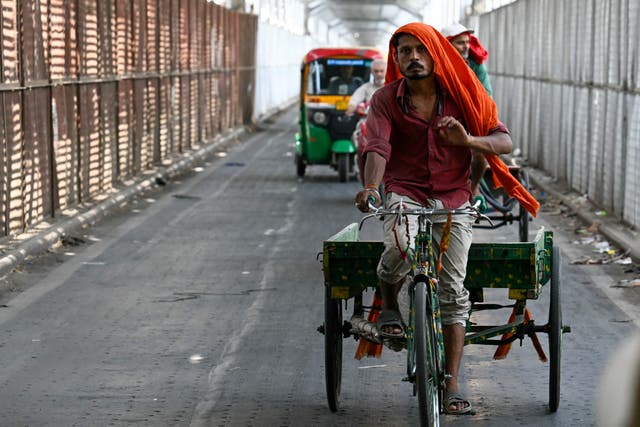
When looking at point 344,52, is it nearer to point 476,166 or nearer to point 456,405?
point 476,166

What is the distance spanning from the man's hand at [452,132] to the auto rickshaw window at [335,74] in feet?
54.8

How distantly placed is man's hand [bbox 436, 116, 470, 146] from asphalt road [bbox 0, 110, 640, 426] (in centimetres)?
151

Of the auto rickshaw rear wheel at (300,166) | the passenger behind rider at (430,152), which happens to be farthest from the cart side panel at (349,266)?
the auto rickshaw rear wheel at (300,166)

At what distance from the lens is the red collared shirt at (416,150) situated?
5.13 m

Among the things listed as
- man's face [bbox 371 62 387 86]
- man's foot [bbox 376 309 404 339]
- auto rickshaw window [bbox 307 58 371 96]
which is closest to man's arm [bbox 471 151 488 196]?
man's foot [bbox 376 309 404 339]

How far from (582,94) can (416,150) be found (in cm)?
1337

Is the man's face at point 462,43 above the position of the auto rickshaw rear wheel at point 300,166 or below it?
above

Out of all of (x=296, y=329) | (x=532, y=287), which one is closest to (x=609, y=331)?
(x=296, y=329)

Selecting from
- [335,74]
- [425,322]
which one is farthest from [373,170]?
[335,74]

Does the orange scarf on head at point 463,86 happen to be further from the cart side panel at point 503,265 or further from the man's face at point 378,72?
the man's face at point 378,72

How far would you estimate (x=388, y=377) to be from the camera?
21.7 feet

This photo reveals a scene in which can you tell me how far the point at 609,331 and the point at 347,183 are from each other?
42.3ft

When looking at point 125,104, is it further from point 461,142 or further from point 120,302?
point 461,142

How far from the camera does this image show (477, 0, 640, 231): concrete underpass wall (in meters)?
14.3
